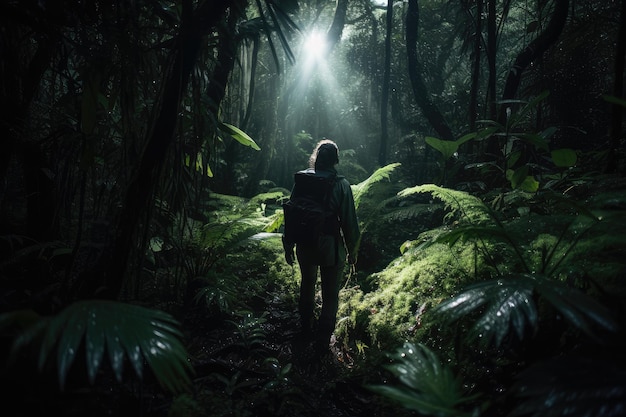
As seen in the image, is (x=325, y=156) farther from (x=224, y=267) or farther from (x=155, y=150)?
(x=224, y=267)

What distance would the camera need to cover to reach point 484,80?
49.8 ft

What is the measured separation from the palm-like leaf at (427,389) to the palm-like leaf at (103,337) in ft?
2.05

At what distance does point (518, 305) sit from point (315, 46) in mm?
9784

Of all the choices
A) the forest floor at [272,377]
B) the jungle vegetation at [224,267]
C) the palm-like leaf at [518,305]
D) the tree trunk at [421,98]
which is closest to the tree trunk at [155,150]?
the jungle vegetation at [224,267]

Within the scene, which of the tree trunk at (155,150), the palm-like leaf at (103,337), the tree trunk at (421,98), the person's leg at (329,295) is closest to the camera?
the palm-like leaf at (103,337)

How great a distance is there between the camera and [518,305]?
1.24 meters

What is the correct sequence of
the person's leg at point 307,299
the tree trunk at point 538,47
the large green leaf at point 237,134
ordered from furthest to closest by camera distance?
the tree trunk at point 538,47
the person's leg at point 307,299
the large green leaf at point 237,134

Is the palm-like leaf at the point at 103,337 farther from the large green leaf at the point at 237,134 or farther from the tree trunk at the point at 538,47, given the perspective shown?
the tree trunk at the point at 538,47

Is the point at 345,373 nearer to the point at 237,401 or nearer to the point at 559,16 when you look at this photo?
the point at 237,401

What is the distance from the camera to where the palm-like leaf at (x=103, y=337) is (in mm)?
897

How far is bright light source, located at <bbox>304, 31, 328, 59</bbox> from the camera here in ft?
30.2

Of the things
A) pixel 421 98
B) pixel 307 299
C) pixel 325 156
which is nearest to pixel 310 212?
pixel 325 156

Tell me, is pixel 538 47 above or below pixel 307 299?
above

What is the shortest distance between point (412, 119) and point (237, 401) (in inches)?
429
